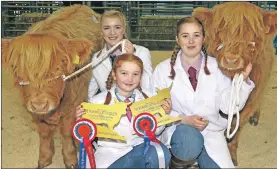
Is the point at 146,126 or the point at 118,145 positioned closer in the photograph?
the point at 146,126

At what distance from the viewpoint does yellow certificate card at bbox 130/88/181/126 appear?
8.11 feet

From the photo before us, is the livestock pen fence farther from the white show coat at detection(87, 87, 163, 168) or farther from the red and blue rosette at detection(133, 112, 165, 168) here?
the red and blue rosette at detection(133, 112, 165, 168)

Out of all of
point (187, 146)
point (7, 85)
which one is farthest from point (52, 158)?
point (7, 85)

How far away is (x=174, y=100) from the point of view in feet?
9.04

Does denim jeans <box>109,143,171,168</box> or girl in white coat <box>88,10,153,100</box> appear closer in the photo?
denim jeans <box>109,143,171,168</box>

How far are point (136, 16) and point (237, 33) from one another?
556cm

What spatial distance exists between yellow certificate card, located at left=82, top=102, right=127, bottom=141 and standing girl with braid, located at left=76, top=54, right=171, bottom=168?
0.21 ft

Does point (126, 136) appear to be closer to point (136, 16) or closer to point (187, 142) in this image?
point (187, 142)

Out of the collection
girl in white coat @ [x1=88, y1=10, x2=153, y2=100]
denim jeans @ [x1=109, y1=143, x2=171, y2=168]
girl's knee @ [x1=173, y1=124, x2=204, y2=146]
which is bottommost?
denim jeans @ [x1=109, y1=143, x2=171, y2=168]

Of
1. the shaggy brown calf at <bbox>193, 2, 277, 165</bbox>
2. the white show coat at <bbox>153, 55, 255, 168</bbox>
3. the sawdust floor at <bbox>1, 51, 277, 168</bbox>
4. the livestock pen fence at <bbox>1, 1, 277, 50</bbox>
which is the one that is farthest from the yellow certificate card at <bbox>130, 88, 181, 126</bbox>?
the livestock pen fence at <bbox>1, 1, 277, 50</bbox>

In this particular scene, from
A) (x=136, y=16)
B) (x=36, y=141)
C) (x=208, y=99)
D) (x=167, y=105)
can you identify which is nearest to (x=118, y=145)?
(x=167, y=105)

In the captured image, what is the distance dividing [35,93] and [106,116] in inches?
15.8

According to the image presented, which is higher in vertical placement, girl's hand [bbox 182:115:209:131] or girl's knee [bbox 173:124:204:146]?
girl's hand [bbox 182:115:209:131]

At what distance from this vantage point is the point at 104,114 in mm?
2428
